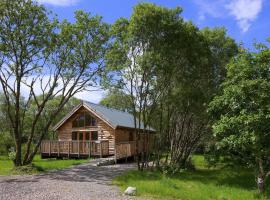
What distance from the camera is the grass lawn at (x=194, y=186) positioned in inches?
476

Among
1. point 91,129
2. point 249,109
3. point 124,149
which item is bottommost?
point 124,149

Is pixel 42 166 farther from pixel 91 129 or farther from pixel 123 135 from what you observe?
pixel 123 135

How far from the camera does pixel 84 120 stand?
1255 inches

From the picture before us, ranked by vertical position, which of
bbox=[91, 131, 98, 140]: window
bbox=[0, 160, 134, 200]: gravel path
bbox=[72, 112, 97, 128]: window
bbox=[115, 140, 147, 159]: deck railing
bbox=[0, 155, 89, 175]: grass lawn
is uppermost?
bbox=[72, 112, 97, 128]: window

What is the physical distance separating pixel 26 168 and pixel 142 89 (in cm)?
712

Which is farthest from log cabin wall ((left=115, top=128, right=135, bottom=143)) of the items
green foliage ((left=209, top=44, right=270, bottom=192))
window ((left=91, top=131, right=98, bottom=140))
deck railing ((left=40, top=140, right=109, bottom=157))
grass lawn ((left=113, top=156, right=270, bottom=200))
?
green foliage ((left=209, top=44, right=270, bottom=192))

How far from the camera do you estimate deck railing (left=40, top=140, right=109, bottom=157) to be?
27938 millimetres

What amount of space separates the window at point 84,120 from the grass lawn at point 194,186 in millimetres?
14489

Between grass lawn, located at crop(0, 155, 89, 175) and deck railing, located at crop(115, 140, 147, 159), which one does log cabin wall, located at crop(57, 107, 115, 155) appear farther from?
grass lawn, located at crop(0, 155, 89, 175)

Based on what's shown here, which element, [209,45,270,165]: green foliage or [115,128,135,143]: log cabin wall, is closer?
[209,45,270,165]: green foliage

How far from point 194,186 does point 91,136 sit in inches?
725

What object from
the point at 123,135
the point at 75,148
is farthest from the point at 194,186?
the point at 123,135

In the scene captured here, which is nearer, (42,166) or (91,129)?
(42,166)

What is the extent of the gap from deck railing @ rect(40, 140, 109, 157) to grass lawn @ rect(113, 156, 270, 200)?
10.9 metres
